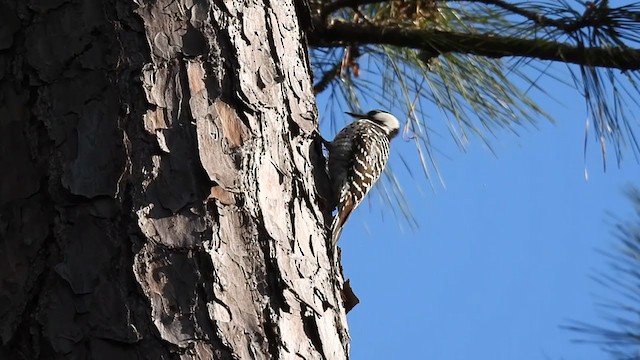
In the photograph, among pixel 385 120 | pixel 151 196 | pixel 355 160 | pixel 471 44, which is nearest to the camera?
pixel 151 196

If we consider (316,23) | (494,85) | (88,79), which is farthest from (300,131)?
(494,85)

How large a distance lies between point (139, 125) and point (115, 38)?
0.68 feet

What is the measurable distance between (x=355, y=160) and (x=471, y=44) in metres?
0.66

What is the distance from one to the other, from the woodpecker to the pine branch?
0.37m

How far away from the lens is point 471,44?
288 cm

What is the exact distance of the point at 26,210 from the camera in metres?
1.66

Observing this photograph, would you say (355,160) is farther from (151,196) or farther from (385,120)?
(151,196)

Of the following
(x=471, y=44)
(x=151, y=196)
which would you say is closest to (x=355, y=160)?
(x=471, y=44)

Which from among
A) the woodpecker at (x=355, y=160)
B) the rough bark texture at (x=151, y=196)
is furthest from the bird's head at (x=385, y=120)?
the rough bark texture at (x=151, y=196)

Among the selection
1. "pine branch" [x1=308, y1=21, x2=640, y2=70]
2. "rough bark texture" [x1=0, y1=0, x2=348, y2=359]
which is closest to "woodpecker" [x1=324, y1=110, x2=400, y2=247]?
"pine branch" [x1=308, y1=21, x2=640, y2=70]

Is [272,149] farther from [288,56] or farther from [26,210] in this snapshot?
[26,210]

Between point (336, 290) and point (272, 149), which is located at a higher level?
point (272, 149)

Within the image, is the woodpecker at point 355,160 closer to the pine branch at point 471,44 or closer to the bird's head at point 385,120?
the bird's head at point 385,120

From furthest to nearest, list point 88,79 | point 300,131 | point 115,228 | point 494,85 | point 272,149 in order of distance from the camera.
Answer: point 494,85 < point 300,131 < point 272,149 < point 88,79 < point 115,228
